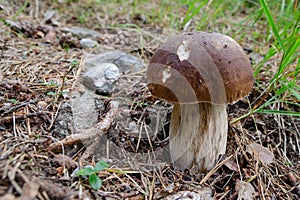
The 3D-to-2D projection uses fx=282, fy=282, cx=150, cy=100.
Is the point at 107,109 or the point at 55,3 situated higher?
the point at 55,3

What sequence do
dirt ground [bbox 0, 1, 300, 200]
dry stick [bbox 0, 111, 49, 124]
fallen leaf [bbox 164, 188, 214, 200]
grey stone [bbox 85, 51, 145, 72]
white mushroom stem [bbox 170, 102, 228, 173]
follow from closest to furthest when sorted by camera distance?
dirt ground [bbox 0, 1, 300, 200], fallen leaf [bbox 164, 188, 214, 200], dry stick [bbox 0, 111, 49, 124], white mushroom stem [bbox 170, 102, 228, 173], grey stone [bbox 85, 51, 145, 72]

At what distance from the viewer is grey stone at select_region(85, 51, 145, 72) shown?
2.58 metres

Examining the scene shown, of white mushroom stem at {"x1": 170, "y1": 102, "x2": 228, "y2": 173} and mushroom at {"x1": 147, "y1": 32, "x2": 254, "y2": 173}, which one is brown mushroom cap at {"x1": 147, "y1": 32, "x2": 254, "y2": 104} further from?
white mushroom stem at {"x1": 170, "y1": 102, "x2": 228, "y2": 173}

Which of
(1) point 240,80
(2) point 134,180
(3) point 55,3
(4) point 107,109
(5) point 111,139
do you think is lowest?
(2) point 134,180

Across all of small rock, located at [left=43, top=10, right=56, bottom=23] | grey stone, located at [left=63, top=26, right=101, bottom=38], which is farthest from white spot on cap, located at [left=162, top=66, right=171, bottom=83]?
small rock, located at [left=43, top=10, right=56, bottom=23]

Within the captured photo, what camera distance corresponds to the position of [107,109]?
1.95 m

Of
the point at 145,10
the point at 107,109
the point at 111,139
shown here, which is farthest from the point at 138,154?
the point at 145,10

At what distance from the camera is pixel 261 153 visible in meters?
1.92

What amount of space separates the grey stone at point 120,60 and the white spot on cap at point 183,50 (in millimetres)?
1124

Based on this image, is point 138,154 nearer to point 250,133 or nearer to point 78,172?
point 78,172

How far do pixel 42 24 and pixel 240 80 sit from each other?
106 inches

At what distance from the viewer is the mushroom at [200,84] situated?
1.47 metres

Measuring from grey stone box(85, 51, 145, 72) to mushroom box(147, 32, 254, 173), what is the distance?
100 centimetres

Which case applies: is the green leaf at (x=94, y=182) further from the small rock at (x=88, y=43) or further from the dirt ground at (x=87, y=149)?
the small rock at (x=88, y=43)
